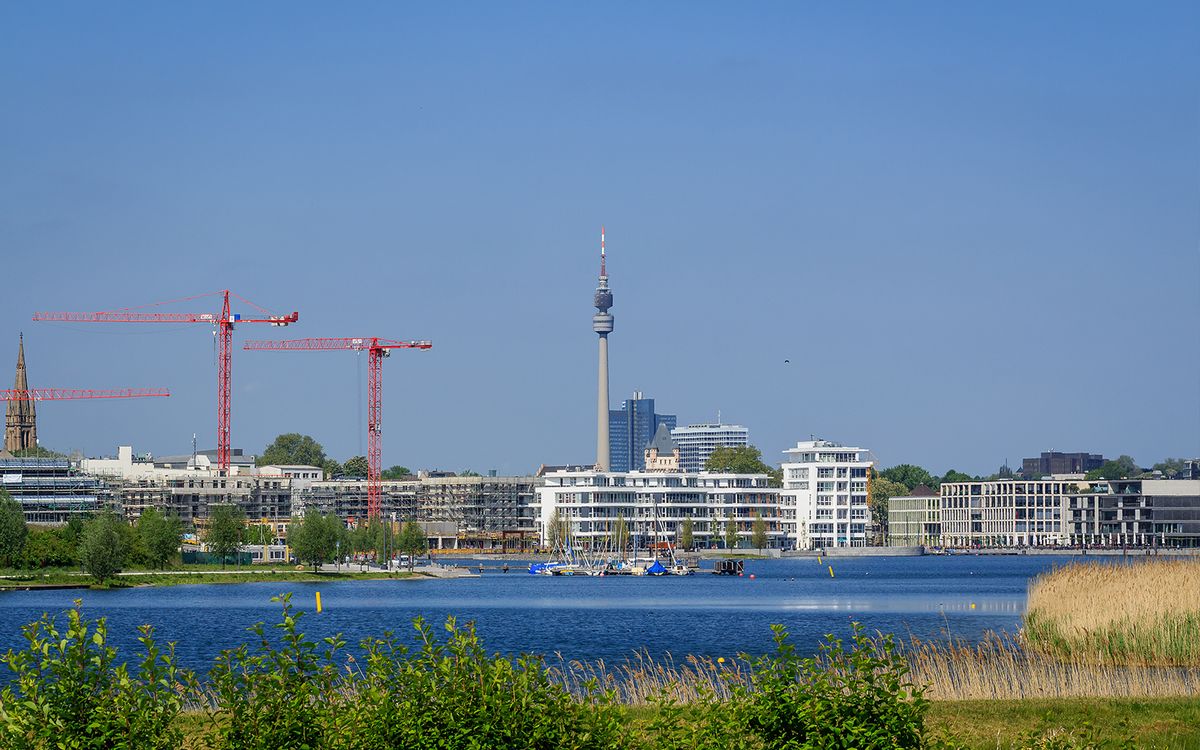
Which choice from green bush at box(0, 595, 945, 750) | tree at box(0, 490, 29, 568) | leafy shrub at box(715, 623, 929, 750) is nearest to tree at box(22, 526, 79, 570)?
tree at box(0, 490, 29, 568)

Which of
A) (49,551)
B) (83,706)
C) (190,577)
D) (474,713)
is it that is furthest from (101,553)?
(474,713)

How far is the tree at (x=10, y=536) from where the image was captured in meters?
127

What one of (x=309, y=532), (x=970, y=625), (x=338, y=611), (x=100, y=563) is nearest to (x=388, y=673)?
(x=970, y=625)

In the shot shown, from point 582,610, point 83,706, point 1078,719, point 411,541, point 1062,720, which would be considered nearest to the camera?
point 83,706

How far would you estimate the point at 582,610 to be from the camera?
107562mm

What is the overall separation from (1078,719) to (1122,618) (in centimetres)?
1694

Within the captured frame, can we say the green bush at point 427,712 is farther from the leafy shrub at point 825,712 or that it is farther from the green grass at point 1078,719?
the green grass at point 1078,719

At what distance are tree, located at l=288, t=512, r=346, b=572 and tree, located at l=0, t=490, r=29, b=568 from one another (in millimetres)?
28336

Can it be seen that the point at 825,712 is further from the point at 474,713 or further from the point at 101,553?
the point at 101,553

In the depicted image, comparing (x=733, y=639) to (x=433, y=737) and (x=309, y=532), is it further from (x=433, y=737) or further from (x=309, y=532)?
(x=309, y=532)

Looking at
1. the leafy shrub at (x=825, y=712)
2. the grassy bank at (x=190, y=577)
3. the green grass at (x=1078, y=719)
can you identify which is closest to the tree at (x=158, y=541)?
the grassy bank at (x=190, y=577)

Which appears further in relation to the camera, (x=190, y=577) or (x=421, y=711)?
(x=190, y=577)

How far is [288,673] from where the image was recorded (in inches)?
843

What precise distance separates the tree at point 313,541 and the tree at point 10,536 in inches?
1116
